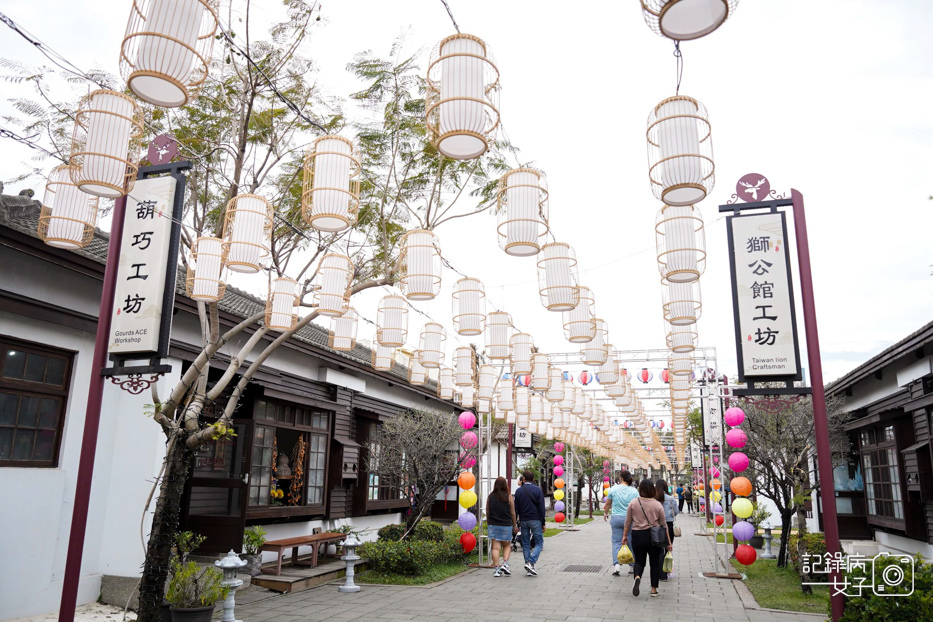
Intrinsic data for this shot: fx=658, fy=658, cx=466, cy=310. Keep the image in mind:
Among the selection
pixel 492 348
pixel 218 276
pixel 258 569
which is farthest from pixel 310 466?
pixel 218 276

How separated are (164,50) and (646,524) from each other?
878 centimetres

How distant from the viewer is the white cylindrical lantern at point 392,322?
9.40 meters

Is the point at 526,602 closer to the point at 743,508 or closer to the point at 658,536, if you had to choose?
the point at 658,536

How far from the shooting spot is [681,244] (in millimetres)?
6906

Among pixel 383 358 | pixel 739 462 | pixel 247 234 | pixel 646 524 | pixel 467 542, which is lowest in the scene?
pixel 467 542

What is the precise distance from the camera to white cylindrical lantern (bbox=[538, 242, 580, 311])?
24.7ft

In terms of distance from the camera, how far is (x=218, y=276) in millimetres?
7328

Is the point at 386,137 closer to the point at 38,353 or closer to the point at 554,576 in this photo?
the point at 38,353

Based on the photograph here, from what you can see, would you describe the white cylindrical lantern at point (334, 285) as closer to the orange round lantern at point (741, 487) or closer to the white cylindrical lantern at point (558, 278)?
the white cylindrical lantern at point (558, 278)

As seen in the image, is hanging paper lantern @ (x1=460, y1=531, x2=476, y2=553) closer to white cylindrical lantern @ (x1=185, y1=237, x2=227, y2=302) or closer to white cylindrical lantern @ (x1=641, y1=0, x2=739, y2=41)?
white cylindrical lantern @ (x1=185, y1=237, x2=227, y2=302)

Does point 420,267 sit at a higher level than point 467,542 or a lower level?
higher

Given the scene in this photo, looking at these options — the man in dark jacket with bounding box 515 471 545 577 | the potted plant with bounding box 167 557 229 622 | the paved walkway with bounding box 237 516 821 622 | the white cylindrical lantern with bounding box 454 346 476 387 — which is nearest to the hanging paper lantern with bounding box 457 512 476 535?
the paved walkway with bounding box 237 516 821 622

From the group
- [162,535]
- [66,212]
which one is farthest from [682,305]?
[66,212]

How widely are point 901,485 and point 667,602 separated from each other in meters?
6.42
